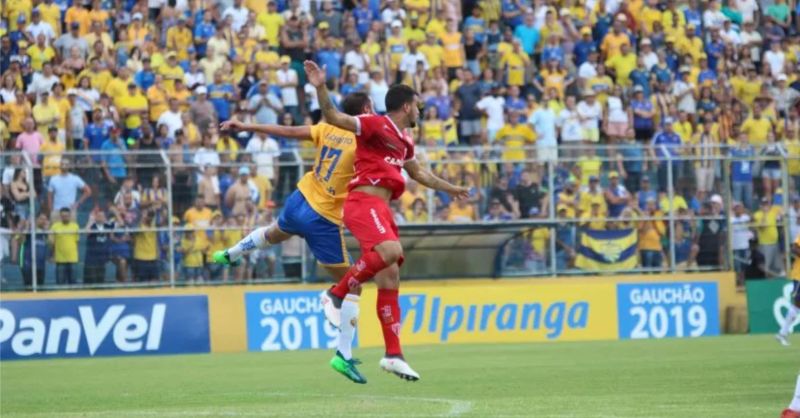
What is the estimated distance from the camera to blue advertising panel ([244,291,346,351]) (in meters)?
27.0

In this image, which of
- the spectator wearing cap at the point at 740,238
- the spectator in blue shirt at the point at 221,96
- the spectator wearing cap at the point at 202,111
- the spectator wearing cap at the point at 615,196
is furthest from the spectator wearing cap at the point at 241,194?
the spectator wearing cap at the point at 740,238

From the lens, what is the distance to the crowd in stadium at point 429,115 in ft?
85.8

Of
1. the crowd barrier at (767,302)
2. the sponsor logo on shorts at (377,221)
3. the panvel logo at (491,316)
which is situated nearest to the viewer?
the sponsor logo on shorts at (377,221)

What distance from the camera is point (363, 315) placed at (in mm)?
27406

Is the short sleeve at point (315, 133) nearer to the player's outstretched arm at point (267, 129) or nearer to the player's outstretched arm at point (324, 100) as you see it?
the player's outstretched arm at point (267, 129)

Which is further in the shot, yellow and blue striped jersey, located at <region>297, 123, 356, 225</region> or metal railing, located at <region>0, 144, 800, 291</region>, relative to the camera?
metal railing, located at <region>0, 144, 800, 291</region>

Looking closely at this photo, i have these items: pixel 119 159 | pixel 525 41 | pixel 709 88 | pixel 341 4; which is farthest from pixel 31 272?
pixel 709 88

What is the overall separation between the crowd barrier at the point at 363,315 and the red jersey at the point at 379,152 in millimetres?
12319

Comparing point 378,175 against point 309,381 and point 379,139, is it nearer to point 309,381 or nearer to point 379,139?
point 379,139

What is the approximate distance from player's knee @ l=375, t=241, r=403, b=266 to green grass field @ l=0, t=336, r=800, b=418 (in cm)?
133

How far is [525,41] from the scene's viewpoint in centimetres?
3331

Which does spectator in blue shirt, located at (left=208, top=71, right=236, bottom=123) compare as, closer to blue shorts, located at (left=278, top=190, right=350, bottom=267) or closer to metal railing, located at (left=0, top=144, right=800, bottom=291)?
metal railing, located at (left=0, top=144, right=800, bottom=291)

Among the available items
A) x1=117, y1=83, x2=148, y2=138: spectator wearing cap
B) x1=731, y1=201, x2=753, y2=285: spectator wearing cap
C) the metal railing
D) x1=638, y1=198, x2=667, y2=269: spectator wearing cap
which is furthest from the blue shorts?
x1=731, y1=201, x2=753, y2=285: spectator wearing cap

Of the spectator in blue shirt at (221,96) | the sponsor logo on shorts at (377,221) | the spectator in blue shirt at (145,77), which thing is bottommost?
the sponsor logo on shorts at (377,221)
